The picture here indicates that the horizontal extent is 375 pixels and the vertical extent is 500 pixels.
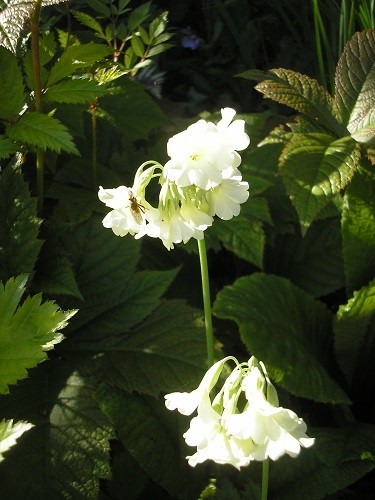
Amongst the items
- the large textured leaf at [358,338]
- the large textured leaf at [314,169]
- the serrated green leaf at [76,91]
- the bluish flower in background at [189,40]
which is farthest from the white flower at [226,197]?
the bluish flower in background at [189,40]

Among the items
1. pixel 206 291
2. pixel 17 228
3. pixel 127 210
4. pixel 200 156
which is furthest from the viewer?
pixel 17 228

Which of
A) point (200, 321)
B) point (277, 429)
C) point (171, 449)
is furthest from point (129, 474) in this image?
point (277, 429)

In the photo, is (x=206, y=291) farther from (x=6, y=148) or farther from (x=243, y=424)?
(x=6, y=148)

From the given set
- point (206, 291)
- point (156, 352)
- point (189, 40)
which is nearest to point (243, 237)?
point (156, 352)

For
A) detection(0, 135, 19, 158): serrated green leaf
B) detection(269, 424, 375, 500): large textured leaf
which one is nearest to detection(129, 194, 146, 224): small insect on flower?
detection(0, 135, 19, 158): serrated green leaf

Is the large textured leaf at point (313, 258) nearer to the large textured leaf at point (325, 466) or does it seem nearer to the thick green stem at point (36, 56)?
the large textured leaf at point (325, 466)

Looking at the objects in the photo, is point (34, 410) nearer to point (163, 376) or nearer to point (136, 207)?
point (163, 376)
